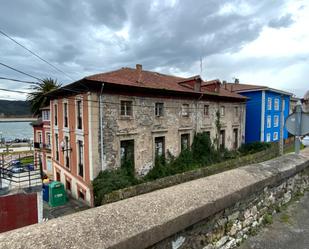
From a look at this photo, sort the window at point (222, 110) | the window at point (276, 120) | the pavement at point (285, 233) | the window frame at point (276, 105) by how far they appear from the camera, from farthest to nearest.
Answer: the window at point (276, 120)
the window frame at point (276, 105)
the window at point (222, 110)
the pavement at point (285, 233)

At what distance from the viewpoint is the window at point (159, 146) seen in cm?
1466

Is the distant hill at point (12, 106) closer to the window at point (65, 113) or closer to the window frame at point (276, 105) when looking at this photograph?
the window at point (65, 113)

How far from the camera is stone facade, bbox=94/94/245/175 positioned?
11914 millimetres

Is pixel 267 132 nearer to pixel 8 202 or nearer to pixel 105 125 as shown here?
pixel 105 125

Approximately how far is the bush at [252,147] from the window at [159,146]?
38.1ft

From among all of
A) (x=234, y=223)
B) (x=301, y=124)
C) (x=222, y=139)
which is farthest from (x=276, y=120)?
(x=234, y=223)

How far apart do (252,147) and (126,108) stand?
16750 mm

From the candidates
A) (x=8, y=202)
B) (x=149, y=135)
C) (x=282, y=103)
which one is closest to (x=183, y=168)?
(x=149, y=135)

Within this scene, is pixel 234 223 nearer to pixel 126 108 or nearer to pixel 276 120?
pixel 126 108

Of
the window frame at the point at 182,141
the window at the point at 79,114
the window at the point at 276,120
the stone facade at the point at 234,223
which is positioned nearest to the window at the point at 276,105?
the window at the point at 276,120

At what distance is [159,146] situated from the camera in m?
14.9

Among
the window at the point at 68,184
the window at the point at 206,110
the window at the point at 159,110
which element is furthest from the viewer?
the window at the point at 206,110

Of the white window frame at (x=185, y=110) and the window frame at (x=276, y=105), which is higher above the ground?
the window frame at (x=276, y=105)

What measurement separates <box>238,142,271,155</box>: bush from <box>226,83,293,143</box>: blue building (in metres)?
1.69
